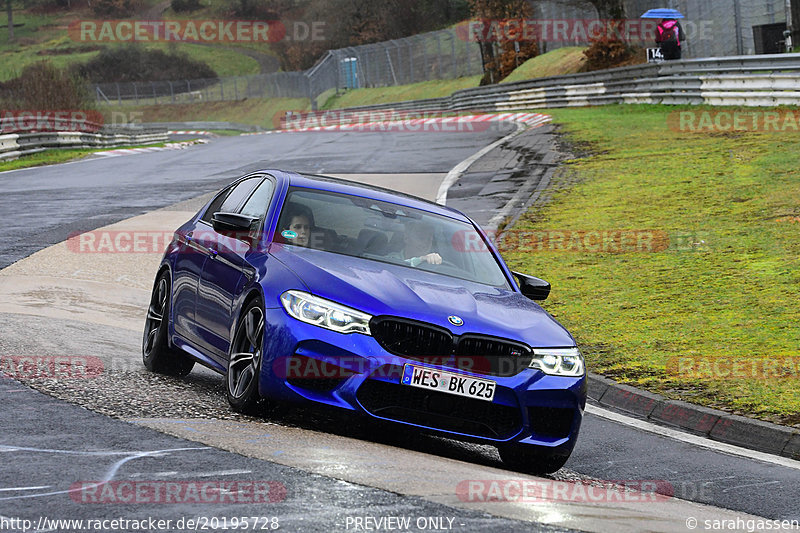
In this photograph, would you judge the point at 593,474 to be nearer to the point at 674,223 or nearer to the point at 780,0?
the point at 674,223

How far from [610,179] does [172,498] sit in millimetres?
18656

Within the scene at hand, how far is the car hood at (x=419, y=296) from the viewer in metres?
6.59

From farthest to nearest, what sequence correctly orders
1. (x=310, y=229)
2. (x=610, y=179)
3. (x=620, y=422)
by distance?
1. (x=610, y=179)
2. (x=620, y=422)
3. (x=310, y=229)

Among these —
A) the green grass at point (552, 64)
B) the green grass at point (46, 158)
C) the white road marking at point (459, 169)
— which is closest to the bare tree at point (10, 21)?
the green grass at point (552, 64)

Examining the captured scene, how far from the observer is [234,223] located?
24.9ft

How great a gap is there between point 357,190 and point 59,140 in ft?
110

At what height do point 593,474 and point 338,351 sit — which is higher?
point 338,351

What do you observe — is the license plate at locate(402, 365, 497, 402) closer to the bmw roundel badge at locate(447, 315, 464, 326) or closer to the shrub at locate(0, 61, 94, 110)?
the bmw roundel badge at locate(447, 315, 464, 326)

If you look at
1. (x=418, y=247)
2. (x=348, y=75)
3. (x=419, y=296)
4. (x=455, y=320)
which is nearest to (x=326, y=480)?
(x=455, y=320)

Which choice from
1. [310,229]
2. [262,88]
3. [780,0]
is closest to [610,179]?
[310,229]

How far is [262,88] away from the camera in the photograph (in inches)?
3730

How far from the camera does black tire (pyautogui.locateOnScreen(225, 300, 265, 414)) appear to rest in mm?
6742

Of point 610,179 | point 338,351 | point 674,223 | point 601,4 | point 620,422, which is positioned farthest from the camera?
point 601,4

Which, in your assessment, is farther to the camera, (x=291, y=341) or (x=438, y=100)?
(x=438, y=100)
